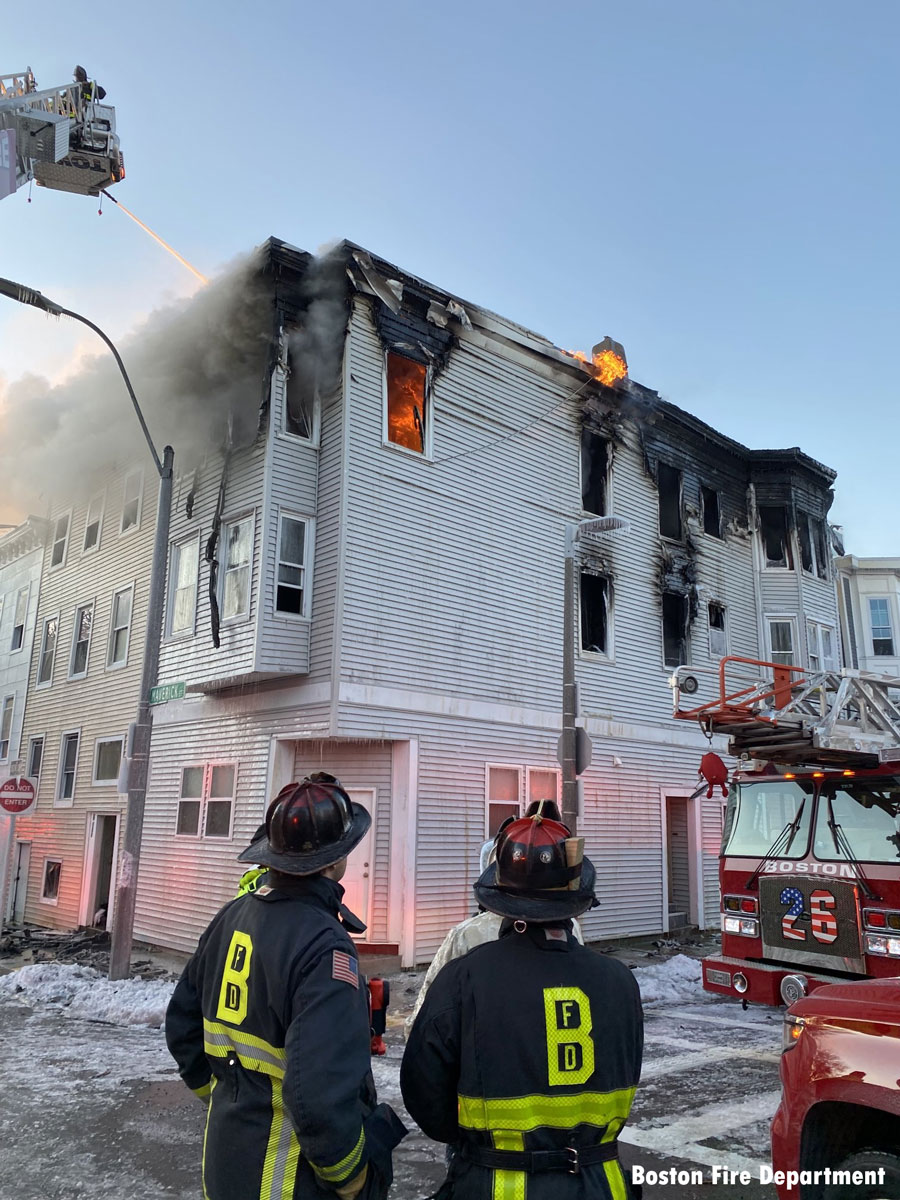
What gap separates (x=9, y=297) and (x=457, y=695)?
27.1 feet

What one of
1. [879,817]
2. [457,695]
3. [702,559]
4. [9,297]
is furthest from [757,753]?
[702,559]

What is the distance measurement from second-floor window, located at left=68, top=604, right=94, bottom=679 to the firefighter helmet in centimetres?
1807

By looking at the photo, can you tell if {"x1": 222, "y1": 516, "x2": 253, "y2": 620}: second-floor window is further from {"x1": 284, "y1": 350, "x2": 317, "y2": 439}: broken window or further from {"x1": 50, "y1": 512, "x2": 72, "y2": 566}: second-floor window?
{"x1": 50, "y1": 512, "x2": 72, "y2": 566}: second-floor window

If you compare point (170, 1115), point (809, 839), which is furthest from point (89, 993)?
point (809, 839)

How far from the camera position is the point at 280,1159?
246cm

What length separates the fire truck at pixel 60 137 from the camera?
47.0 feet

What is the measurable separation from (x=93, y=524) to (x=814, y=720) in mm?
16581

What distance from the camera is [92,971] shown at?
11.6 metres

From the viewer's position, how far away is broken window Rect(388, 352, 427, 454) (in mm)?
14563

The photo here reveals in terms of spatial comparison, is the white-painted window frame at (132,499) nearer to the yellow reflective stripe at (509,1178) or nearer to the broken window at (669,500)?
the broken window at (669,500)

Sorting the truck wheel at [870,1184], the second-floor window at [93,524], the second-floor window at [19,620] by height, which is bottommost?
the truck wheel at [870,1184]

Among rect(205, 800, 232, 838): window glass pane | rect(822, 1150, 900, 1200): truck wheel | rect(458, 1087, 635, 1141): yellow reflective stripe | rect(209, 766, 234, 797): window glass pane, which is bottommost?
rect(822, 1150, 900, 1200): truck wheel

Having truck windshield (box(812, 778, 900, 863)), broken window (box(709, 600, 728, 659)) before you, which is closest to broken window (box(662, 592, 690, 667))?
broken window (box(709, 600, 728, 659))

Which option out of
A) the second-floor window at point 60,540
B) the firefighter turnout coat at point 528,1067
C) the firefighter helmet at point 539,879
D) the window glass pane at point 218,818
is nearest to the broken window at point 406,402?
the window glass pane at point 218,818
